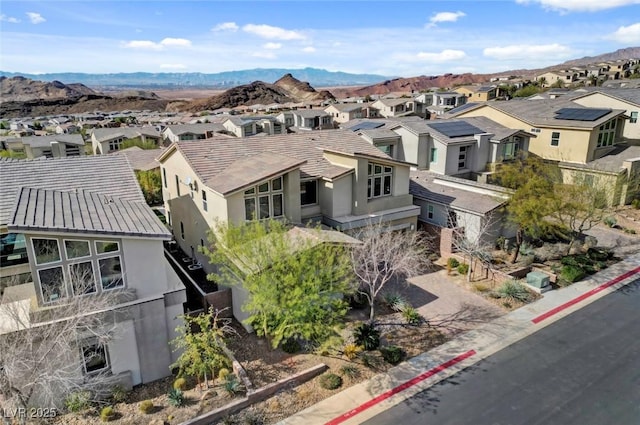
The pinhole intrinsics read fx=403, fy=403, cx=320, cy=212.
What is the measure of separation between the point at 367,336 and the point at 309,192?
9.45 m

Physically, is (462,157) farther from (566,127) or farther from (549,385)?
(549,385)

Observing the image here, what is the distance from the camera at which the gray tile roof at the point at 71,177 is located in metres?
18.2

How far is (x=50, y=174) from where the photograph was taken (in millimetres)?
19141

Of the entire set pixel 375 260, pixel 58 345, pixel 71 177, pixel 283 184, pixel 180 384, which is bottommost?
pixel 180 384

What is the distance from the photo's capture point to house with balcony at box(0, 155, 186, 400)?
1355 centimetres

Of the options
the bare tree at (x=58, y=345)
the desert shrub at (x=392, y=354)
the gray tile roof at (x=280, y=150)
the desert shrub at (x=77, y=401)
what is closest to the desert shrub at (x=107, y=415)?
the desert shrub at (x=77, y=401)

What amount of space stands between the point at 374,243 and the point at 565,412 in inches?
375

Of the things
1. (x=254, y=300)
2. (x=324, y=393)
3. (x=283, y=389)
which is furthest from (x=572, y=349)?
(x=254, y=300)

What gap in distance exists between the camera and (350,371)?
15203mm

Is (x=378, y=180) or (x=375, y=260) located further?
(x=378, y=180)

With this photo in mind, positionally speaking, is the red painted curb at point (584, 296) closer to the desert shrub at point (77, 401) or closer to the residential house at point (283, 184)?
the residential house at point (283, 184)

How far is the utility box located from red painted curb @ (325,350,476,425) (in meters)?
7.39

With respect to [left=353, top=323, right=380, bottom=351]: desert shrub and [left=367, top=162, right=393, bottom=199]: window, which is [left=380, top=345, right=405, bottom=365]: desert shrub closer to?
[left=353, top=323, right=380, bottom=351]: desert shrub

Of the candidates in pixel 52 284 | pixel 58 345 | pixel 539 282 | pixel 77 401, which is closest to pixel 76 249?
pixel 52 284
